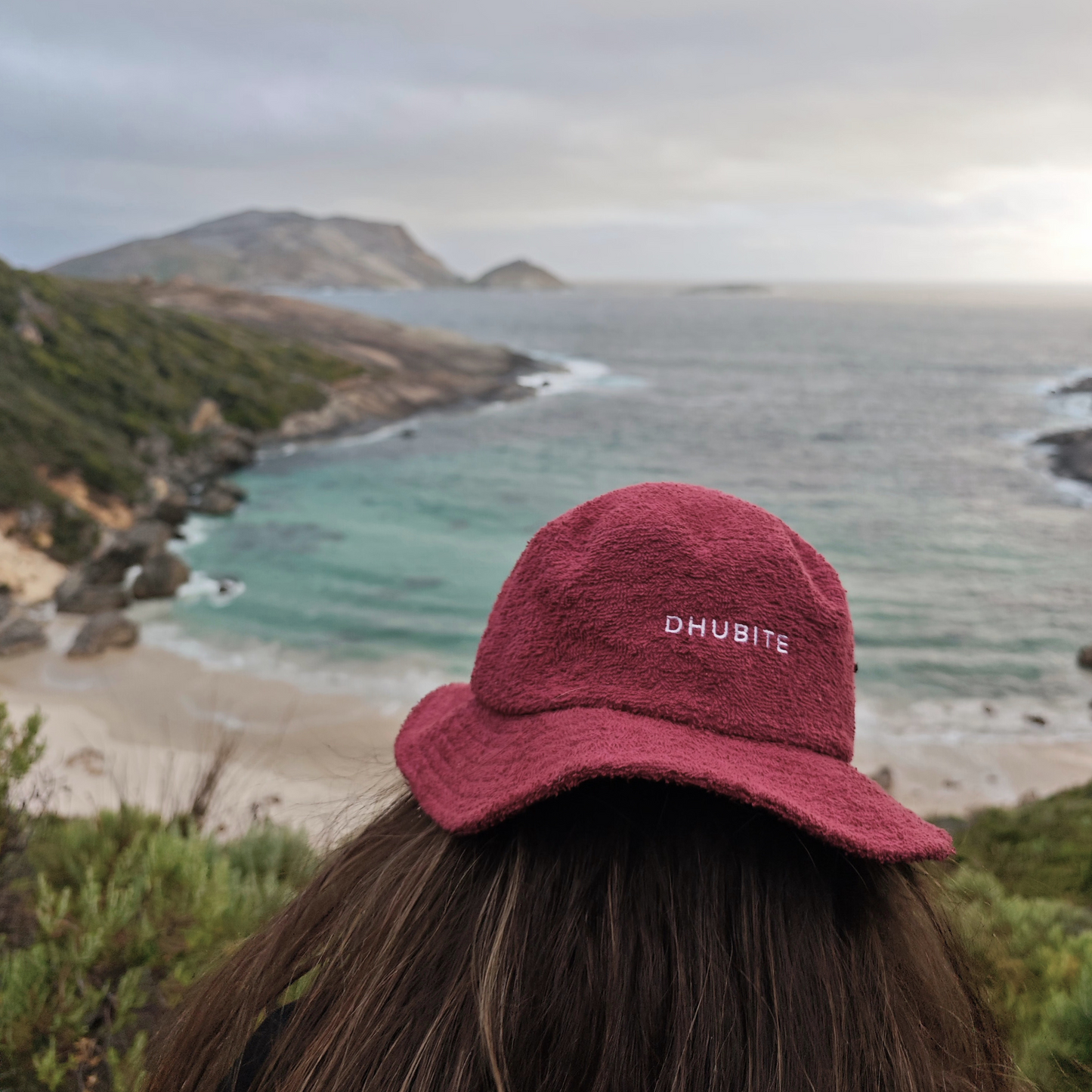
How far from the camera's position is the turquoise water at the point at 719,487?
19125mm

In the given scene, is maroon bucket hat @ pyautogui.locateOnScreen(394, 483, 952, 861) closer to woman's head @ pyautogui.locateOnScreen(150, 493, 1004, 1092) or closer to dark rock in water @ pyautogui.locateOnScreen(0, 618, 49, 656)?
woman's head @ pyautogui.locateOnScreen(150, 493, 1004, 1092)

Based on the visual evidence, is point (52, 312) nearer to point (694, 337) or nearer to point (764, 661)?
point (764, 661)

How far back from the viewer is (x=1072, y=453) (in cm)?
4109

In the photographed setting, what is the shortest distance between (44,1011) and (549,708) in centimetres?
329

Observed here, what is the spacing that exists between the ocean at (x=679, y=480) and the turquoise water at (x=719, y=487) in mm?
100

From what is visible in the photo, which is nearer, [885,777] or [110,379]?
[885,777]

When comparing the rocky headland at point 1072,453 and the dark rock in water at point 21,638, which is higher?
the rocky headland at point 1072,453

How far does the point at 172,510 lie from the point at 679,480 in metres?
18.2

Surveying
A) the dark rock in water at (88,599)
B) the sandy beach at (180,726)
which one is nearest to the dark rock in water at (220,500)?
the dark rock in water at (88,599)

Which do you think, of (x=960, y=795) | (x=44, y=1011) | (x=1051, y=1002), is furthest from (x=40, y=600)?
(x=1051, y=1002)

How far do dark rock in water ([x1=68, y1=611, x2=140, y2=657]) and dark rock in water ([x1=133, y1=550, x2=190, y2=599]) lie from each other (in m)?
2.31

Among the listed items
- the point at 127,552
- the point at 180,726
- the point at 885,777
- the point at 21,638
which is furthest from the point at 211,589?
the point at 885,777

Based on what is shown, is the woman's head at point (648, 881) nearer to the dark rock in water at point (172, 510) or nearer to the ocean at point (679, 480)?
the ocean at point (679, 480)

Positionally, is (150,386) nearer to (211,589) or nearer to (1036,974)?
(211,589)
